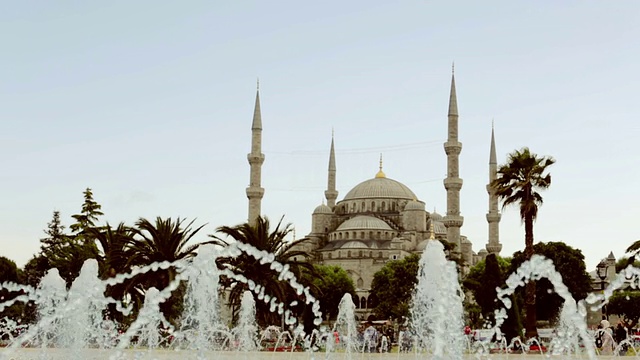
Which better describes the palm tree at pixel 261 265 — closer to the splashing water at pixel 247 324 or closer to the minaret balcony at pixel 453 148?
the splashing water at pixel 247 324

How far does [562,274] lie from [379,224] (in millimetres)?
35708

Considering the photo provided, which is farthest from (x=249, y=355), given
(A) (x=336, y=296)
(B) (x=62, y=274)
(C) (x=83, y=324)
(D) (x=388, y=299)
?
(A) (x=336, y=296)

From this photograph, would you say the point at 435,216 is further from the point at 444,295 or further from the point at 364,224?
the point at 444,295

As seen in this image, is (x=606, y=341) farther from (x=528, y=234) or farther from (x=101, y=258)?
(x=101, y=258)

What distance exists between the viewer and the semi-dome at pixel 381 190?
3612 inches

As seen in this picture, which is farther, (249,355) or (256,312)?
(256,312)

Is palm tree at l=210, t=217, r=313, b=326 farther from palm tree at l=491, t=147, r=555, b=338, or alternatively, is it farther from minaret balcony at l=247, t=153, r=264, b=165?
minaret balcony at l=247, t=153, r=264, b=165

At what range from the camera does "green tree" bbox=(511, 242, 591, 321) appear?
48.8 meters

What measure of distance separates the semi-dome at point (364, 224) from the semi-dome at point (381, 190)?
233 inches

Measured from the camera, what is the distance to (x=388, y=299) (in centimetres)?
5466

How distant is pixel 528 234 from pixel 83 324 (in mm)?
14928

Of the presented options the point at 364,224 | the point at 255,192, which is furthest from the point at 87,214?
the point at 364,224

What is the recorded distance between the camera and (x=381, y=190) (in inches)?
3639

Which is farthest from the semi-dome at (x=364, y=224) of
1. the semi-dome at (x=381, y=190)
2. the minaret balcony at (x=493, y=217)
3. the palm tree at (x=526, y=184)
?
the palm tree at (x=526, y=184)
